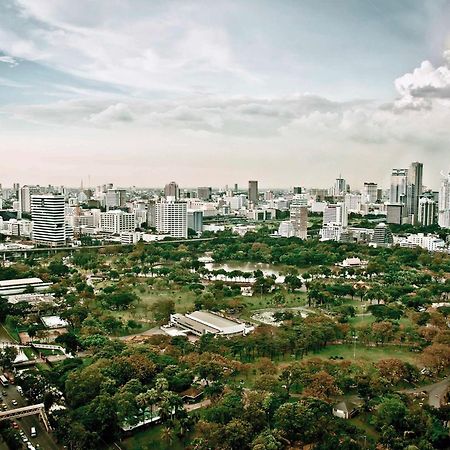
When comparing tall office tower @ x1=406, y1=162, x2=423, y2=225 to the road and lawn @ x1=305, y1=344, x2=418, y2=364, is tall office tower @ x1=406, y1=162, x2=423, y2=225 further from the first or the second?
the road

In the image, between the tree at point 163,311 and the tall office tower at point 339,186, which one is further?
the tall office tower at point 339,186

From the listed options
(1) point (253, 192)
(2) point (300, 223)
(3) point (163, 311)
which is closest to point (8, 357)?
(3) point (163, 311)

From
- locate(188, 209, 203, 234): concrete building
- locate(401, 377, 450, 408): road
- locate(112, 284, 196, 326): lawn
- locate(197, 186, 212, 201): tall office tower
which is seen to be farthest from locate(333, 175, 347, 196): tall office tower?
locate(401, 377, 450, 408): road

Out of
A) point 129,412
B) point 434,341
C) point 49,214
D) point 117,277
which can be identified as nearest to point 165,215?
point 49,214

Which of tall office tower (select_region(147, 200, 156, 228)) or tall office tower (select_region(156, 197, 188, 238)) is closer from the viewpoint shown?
tall office tower (select_region(156, 197, 188, 238))

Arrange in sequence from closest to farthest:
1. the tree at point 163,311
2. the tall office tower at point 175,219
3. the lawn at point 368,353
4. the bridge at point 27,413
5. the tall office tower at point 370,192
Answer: the bridge at point 27,413, the lawn at point 368,353, the tree at point 163,311, the tall office tower at point 175,219, the tall office tower at point 370,192

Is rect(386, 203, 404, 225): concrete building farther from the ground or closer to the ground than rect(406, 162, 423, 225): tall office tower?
closer to the ground

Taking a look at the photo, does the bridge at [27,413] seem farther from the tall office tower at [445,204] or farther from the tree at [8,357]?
the tall office tower at [445,204]

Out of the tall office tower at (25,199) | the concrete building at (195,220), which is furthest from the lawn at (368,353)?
the tall office tower at (25,199)
